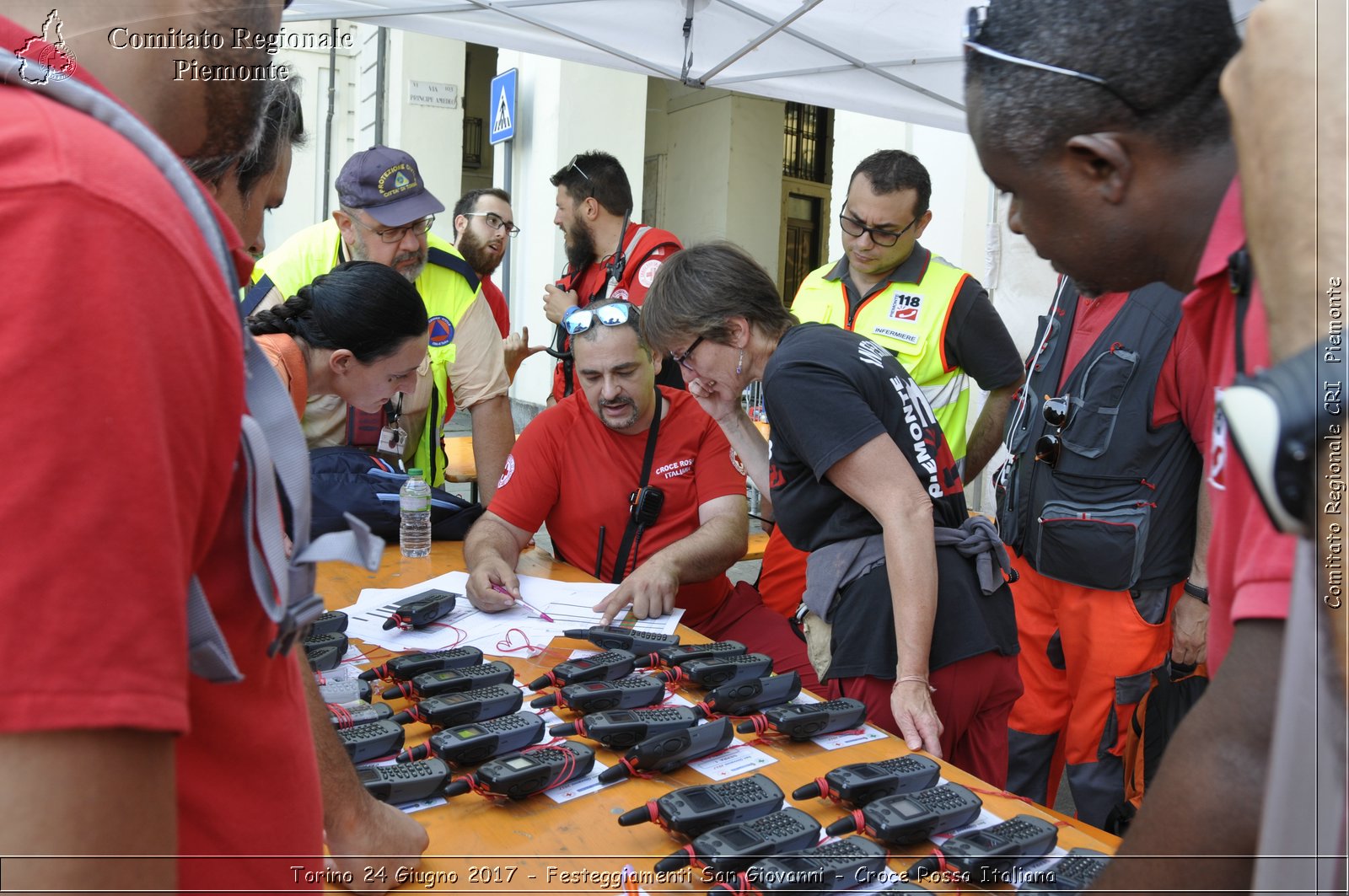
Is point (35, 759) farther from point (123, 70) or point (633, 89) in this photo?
point (633, 89)

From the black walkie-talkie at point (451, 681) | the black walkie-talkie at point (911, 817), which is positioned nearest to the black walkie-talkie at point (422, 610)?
the black walkie-talkie at point (451, 681)

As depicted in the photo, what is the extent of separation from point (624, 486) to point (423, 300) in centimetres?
110

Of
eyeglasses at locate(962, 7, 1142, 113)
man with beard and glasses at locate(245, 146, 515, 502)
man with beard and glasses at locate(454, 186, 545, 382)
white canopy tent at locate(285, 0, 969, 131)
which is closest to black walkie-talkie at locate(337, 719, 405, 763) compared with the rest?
eyeglasses at locate(962, 7, 1142, 113)

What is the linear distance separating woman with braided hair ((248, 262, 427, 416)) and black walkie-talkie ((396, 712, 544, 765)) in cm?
158

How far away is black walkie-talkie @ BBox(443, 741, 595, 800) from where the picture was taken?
155 centimetres

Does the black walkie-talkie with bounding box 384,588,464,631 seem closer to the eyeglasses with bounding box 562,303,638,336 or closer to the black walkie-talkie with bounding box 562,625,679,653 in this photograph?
the black walkie-talkie with bounding box 562,625,679,653

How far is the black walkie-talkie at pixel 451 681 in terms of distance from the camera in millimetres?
1948

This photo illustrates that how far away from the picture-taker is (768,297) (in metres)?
2.56

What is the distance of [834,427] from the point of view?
2059mm

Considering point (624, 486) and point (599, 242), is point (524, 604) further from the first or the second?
point (599, 242)

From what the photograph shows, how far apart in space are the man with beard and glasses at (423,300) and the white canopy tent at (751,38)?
1.02 meters

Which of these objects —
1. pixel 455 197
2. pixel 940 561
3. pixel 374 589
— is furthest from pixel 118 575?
pixel 455 197

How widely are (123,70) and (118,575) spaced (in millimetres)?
377

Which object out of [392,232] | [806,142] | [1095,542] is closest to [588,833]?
[1095,542]
